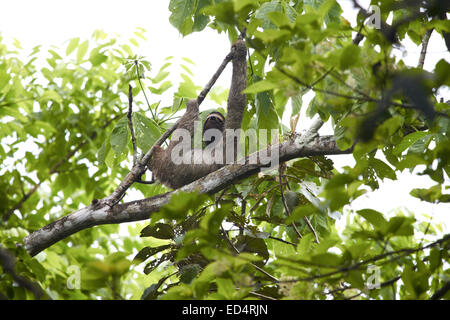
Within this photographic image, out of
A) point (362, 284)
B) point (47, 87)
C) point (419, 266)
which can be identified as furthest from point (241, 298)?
point (47, 87)

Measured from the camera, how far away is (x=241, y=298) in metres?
2.41

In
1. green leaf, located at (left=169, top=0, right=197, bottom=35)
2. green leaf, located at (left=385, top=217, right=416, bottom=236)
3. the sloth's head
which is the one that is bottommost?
green leaf, located at (left=385, top=217, right=416, bottom=236)

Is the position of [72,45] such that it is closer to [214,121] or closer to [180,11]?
[214,121]

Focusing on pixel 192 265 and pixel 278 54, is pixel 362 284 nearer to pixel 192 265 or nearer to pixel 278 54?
pixel 192 265

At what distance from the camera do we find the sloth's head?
717 cm

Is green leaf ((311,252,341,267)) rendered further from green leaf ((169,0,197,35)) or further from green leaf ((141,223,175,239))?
green leaf ((169,0,197,35))

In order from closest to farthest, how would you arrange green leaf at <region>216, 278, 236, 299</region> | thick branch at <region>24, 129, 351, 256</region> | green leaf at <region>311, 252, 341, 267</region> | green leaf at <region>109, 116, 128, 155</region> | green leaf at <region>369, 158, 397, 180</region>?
green leaf at <region>311, 252, 341, 267</region> < green leaf at <region>216, 278, 236, 299</region> < green leaf at <region>369, 158, 397, 180</region> < thick branch at <region>24, 129, 351, 256</region> < green leaf at <region>109, 116, 128, 155</region>

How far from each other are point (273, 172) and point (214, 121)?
9.78ft

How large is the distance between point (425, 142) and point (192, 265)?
2240 mm

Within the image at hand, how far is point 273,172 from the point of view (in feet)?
14.7

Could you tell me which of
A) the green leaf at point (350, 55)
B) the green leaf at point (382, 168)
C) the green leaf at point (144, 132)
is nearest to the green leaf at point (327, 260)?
the green leaf at point (350, 55)

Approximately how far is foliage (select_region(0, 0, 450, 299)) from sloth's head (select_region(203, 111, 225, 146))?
56 cm

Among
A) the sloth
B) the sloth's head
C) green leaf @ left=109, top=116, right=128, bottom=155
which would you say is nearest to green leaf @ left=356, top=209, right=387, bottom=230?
green leaf @ left=109, top=116, right=128, bottom=155

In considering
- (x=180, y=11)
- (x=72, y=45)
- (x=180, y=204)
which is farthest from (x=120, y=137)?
(x=180, y=204)
